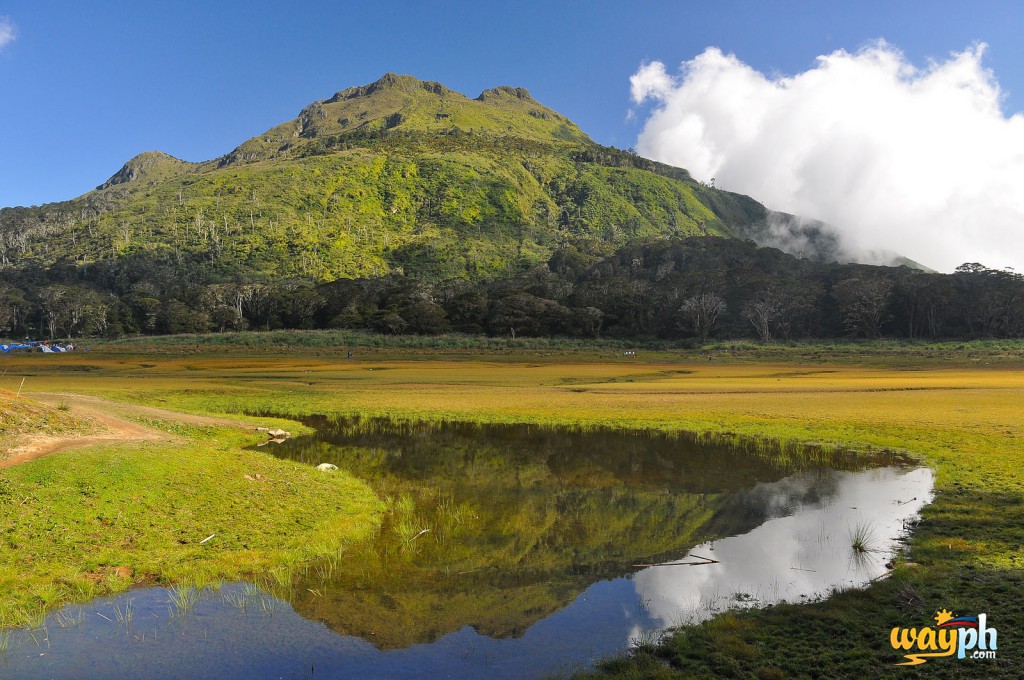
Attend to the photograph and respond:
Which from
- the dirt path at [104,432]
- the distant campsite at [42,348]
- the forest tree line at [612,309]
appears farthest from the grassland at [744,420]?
the forest tree line at [612,309]

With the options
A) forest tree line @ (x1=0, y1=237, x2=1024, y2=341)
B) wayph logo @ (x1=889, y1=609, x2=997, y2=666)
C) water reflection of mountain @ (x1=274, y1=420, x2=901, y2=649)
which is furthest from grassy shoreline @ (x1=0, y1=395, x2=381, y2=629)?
forest tree line @ (x1=0, y1=237, x2=1024, y2=341)

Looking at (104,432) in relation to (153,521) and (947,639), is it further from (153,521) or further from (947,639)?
(947,639)

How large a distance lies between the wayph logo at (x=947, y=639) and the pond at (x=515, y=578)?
81.2 inches

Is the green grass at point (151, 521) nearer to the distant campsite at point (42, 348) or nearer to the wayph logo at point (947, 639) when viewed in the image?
the wayph logo at point (947, 639)

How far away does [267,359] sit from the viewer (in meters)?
95.7

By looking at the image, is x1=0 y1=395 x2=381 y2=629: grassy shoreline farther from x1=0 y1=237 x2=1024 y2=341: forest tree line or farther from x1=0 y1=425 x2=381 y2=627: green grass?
x1=0 y1=237 x2=1024 y2=341: forest tree line

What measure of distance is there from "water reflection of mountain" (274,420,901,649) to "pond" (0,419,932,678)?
0.06 metres

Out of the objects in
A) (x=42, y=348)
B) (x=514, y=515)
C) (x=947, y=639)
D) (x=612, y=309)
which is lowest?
(x=514, y=515)

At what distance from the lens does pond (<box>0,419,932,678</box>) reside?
9.81 meters

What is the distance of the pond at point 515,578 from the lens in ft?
32.2

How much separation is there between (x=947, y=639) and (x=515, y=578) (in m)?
7.31

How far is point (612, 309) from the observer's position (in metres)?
142

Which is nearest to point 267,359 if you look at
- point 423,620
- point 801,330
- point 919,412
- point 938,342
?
point 919,412

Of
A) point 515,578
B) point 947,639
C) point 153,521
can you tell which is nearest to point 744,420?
point 515,578
